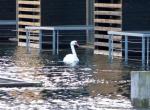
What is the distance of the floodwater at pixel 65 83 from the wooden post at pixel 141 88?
25 centimetres

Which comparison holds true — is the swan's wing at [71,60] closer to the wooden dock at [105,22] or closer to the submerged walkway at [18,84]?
the wooden dock at [105,22]

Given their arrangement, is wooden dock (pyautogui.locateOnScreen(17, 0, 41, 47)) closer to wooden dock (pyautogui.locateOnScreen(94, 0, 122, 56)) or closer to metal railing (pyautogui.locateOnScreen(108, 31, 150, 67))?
wooden dock (pyautogui.locateOnScreen(94, 0, 122, 56))

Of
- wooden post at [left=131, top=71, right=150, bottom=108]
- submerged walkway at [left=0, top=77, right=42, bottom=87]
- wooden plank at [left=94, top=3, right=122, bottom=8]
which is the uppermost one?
wooden plank at [left=94, top=3, right=122, bottom=8]

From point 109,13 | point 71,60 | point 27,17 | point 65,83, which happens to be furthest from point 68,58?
point 27,17

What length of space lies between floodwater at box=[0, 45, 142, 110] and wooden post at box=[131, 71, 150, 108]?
251mm

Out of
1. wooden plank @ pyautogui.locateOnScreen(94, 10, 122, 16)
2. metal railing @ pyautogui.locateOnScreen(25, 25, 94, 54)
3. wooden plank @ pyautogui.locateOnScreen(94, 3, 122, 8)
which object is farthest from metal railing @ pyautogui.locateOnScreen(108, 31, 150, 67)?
metal railing @ pyautogui.locateOnScreen(25, 25, 94, 54)

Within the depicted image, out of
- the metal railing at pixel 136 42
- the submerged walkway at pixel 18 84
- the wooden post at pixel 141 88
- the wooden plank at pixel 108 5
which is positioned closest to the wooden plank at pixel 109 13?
the wooden plank at pixel 108 5

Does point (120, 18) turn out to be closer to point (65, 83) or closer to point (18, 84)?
point (65, 83)

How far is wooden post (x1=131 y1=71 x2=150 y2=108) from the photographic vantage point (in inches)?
693

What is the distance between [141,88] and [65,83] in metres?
5.11

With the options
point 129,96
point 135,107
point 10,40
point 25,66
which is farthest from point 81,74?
point 10,40

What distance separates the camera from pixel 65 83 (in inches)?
889

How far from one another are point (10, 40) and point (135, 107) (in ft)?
80.8

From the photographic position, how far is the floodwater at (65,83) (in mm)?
18625
